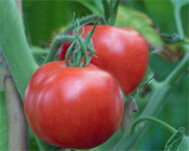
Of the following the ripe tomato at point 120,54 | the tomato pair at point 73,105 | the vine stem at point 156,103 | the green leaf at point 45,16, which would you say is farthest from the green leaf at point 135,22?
the tomato pair at point 73,105

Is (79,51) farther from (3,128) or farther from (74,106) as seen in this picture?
(3,128)

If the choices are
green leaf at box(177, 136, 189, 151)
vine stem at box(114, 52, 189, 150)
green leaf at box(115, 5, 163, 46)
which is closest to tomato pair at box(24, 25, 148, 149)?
green leaf at box(177, 136, 189, 151)

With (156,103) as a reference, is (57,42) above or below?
above

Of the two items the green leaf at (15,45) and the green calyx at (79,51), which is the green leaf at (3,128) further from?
the green calyx at (79,51)

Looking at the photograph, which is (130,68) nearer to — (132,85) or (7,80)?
(132,85)

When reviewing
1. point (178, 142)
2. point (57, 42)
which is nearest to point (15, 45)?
point (57, 42)

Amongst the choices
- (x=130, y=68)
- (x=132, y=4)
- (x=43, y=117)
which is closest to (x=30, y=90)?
(x=43, y=117)
